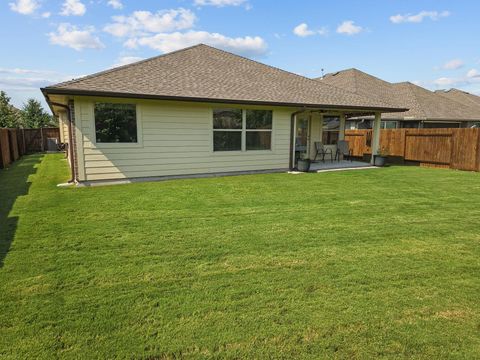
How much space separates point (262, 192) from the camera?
818 centimetres

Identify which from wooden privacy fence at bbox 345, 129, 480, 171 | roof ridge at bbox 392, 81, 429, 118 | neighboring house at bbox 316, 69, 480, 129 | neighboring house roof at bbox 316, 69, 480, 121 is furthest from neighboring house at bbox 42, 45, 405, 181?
roof ridge at bbox 392, 81, 429, 118

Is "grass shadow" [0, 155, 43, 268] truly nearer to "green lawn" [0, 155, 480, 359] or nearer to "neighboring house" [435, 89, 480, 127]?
"green lawn" [0, 155, 480, 359]

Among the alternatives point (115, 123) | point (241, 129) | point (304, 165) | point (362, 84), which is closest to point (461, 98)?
point (362, 84)

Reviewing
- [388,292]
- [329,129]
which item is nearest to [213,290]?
[388,292]

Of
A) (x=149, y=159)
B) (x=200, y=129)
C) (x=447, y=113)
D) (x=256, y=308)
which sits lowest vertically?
(x=256, y=308)

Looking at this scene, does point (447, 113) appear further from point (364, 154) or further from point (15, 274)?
point (15, 274)

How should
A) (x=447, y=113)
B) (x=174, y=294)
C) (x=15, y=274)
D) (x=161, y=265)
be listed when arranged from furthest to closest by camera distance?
(x=447, y=113) < (x=161, y=265) < (x=15, y=274) < (x=174, y=294)

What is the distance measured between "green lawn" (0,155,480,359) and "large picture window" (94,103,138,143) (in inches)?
108

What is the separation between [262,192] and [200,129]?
3.51 meters

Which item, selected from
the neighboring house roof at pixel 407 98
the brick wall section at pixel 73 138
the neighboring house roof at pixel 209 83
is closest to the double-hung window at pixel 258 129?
the neighboring house roof at pixel 209 83

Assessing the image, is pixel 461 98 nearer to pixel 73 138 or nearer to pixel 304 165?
pixel 304 165

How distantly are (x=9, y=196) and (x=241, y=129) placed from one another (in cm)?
683

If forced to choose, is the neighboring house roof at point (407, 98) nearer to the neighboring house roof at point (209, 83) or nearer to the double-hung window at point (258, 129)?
the neighboring house roof at point (209, 83)

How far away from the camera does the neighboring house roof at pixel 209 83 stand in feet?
30.1
